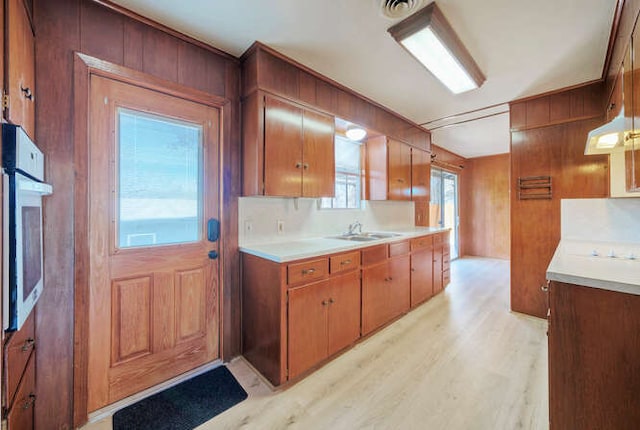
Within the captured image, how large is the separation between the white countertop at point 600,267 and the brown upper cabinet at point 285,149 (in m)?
1.73

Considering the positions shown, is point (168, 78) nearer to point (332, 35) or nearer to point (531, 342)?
point (332, 35)

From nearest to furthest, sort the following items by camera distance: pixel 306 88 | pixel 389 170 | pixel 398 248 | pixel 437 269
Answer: pixel 306 88
pixel 398 248
pixel 389 170
pixel 437 269

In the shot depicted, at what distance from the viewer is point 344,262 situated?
2.16m

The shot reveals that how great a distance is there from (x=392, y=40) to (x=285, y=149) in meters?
1.14

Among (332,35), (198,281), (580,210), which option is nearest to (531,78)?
(580,210)

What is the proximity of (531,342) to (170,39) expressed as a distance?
389 cm

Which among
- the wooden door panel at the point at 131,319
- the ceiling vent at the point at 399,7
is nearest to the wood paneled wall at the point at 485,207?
the ceiling vent at the point at 399,7

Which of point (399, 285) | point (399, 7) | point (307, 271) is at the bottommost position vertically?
point (399, 285)

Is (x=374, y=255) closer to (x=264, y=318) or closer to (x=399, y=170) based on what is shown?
(x=264, y=318)

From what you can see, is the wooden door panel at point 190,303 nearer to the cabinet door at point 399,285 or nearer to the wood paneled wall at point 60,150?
the wood paneled wall at point 60,150

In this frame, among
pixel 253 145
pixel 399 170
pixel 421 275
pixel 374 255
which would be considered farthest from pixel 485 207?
pixel 253 145

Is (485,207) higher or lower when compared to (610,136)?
lower

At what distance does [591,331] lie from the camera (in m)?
1.10

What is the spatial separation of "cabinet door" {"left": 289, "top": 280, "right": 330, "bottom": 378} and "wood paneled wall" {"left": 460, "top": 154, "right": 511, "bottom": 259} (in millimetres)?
5570
